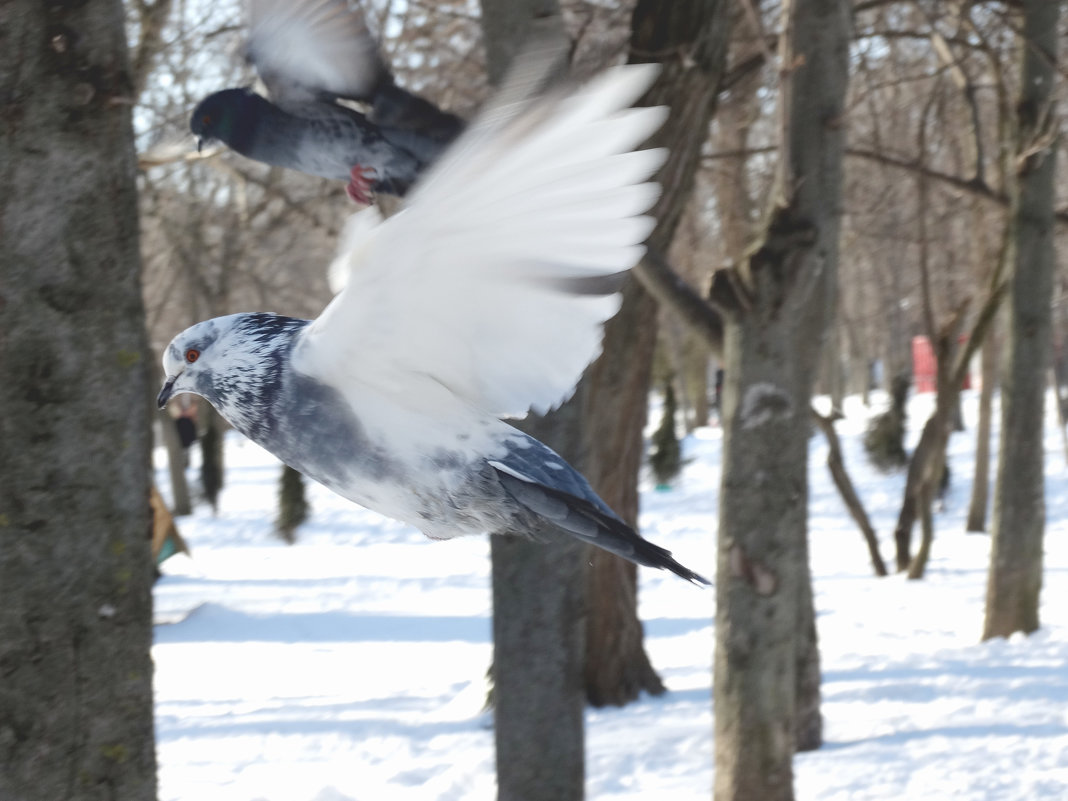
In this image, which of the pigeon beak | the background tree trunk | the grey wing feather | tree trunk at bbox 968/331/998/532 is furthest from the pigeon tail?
tree trunk at bbox 968/331/998/532

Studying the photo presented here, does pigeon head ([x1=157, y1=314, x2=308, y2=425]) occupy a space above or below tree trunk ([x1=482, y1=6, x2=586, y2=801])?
above

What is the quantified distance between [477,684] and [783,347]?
17.1 ft

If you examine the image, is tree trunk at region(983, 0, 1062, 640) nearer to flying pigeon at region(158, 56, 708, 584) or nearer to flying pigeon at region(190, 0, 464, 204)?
flying pigeon at region(190, 0, 464, 204)

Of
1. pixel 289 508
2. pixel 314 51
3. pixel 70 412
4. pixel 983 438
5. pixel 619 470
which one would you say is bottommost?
pixel 289 508

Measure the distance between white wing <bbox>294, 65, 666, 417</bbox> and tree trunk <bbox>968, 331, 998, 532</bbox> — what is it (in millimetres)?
13150

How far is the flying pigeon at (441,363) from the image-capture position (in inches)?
58.8

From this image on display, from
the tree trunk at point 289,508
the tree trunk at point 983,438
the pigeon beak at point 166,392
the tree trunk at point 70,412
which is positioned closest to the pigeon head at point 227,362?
the pigeon beak at point 166,392

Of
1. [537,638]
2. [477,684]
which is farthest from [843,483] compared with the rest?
[537,638]

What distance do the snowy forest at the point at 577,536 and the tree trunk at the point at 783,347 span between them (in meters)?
0.02

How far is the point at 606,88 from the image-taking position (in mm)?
1226

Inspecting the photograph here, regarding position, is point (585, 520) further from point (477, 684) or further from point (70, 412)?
point (477, 684)

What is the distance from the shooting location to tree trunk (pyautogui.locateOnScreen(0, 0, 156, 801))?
8.93 feet

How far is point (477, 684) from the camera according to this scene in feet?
31.5

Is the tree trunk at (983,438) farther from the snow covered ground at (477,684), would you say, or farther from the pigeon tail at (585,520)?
the pigeon tail at (585,520)
